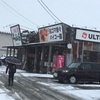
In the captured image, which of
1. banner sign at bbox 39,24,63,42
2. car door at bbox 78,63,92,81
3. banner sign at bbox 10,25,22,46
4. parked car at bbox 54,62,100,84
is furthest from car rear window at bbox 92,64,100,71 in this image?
banner sign at bbox 10,25,22,46

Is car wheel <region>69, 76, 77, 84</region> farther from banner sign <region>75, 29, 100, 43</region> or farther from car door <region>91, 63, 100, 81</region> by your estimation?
banner sign <region>75, 29, 100, 43</region>

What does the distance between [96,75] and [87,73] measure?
78 cm

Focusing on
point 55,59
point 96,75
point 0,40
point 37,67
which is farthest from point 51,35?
point 0,40

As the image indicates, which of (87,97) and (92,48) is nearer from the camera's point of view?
(87,97)

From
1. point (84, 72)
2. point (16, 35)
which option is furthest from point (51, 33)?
point (84, 72)

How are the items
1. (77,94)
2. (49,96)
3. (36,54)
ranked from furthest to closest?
(36,54) → (77,94) → (49,96)

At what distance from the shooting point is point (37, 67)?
37.5m

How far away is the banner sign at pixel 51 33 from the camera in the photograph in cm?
3208

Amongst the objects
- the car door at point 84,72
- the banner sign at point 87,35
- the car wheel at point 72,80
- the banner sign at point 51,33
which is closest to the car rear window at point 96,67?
the car door at point 84,72

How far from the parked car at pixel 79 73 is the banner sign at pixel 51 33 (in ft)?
27.6

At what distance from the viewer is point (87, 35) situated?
3216cm

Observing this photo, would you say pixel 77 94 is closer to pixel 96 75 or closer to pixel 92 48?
pixel 96 75

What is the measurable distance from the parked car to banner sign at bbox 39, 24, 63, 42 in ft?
27.6

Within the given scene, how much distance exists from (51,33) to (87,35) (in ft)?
12.8
